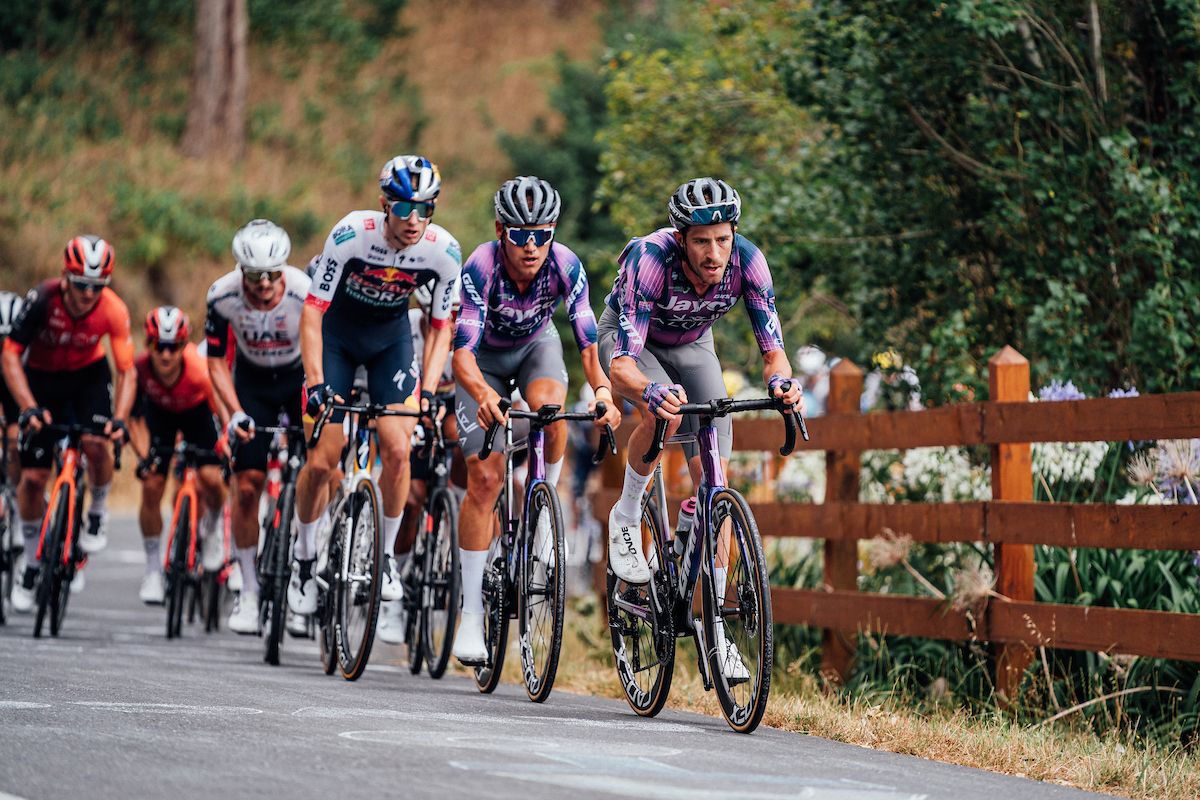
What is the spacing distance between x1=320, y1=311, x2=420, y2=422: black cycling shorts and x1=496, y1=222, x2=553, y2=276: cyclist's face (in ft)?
4.89

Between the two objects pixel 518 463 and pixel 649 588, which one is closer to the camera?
pixel 649 588

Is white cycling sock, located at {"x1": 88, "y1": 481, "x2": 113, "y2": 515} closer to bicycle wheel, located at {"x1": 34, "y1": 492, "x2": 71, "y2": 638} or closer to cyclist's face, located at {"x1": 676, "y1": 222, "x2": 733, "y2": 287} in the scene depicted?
bicycle wheel, located at {"x1": 34, "y1": 492, "x2": 71, "y2": 638}

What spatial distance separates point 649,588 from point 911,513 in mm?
2208

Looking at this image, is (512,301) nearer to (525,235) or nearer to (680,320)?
(525,235)

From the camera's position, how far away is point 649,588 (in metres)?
8.05

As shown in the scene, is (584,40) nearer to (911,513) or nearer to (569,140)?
(569,140)

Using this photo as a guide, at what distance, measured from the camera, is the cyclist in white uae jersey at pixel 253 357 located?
1124 cm

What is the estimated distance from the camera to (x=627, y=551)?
A: 8.21m

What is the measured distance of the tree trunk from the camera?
32.9m

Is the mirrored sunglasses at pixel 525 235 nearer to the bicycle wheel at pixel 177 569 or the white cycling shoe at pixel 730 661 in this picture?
the white cycling shoe at pixel 730 661

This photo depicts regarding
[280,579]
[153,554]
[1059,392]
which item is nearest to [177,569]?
[153,554]

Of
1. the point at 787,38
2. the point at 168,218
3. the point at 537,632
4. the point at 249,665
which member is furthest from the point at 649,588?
the point at 168,218

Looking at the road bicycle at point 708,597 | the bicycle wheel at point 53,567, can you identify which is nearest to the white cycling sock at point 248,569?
the bicycle wheel at point 53,567

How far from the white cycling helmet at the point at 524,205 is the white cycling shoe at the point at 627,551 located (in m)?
1.50
